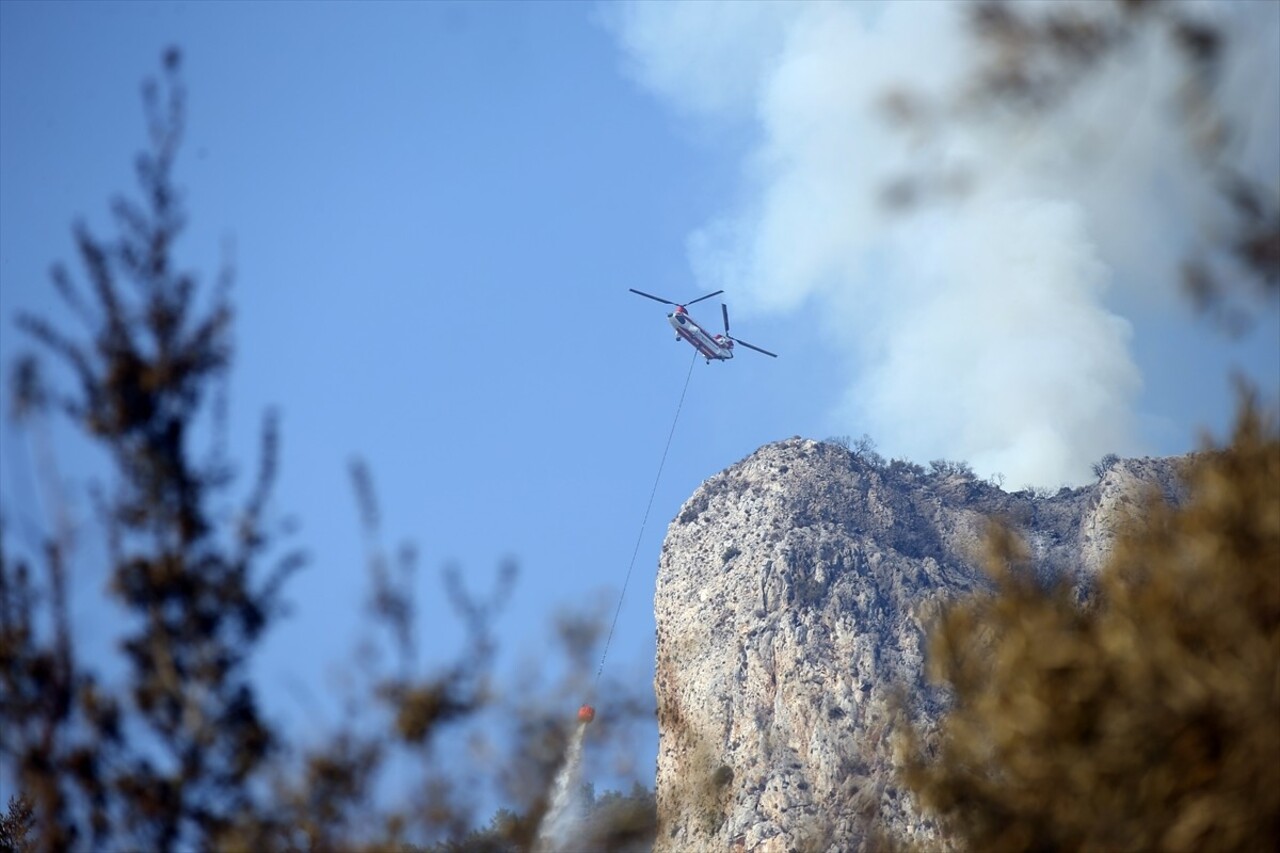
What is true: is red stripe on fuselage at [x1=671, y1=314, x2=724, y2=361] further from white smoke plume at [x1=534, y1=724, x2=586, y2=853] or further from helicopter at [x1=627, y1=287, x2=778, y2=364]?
white smoke plume at [x1=534, y1=724, x2=586, y2=853]

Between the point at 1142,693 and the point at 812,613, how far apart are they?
3041 centimetres

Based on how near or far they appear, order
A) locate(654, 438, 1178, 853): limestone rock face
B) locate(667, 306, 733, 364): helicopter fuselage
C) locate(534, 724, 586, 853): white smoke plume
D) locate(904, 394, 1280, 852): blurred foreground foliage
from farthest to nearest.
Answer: locate(667, 306, 733, 364): helicopter fuselage → locate(654, 438, 1178, 853): limestone rock face → locate(534, 724, 586, 853): white smoke plume → locate(904, 394, 1280, 852): blurred foreground foliage

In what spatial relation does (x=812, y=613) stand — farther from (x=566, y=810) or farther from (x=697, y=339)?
(x=566, y=810)

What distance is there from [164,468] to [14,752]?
2.63 m

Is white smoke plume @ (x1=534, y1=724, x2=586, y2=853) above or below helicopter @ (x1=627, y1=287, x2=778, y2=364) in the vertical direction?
below

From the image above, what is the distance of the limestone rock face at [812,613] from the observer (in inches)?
1500

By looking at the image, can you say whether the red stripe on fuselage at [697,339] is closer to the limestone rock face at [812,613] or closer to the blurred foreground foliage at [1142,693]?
the limestone rock face at [812,613]

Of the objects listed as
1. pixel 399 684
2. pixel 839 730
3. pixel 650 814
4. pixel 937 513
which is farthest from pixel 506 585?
pixel 937 513

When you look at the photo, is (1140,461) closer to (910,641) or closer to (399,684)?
(910,641)

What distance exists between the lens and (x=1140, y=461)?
4947cm

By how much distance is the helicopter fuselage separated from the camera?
60.3 meters

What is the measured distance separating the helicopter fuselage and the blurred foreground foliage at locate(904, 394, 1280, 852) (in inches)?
1690

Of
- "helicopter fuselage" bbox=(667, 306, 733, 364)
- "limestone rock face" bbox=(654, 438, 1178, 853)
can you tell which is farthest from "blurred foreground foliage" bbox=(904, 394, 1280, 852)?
"helicopter fuselage" bbox=(667, 306, 733, 364)

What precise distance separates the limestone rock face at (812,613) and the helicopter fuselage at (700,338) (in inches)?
375
